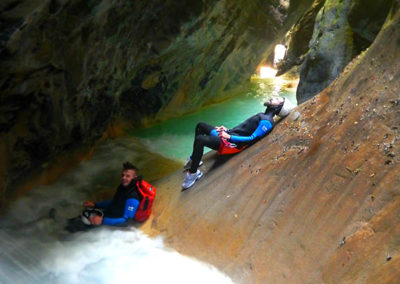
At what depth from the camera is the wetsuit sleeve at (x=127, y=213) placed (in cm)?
551

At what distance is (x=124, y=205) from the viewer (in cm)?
555

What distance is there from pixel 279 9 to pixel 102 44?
734 cm

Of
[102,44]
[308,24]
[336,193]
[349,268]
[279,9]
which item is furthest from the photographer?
[308,24]

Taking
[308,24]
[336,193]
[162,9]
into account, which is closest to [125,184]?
[336,193]

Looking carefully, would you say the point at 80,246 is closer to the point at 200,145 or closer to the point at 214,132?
the point at 200,145

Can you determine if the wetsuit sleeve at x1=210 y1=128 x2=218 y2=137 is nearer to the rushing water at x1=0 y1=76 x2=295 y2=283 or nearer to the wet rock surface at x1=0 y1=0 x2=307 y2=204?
the rushing water at x1=0 y1=76 x2=295 y2=283

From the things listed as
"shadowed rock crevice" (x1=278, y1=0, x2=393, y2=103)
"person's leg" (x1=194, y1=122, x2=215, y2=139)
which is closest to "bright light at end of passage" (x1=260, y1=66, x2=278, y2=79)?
"shadowed rock crevice" (x1=278, y1=0, x2=393, y2=103)

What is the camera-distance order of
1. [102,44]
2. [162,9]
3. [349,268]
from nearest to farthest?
1. [349,268]
2. [102,44]
3. [162,9]

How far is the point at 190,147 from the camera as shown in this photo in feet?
30.5

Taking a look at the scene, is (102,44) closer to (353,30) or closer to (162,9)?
(162,9)

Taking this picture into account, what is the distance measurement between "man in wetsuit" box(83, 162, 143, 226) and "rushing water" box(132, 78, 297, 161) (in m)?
3.02

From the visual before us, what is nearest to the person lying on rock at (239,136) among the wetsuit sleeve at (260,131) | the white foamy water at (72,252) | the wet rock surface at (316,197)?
the wetsuit sleeve at (260,131)

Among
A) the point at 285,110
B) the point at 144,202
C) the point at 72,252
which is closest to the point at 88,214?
the point at 72,252

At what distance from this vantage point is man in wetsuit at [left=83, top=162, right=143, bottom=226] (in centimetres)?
549
